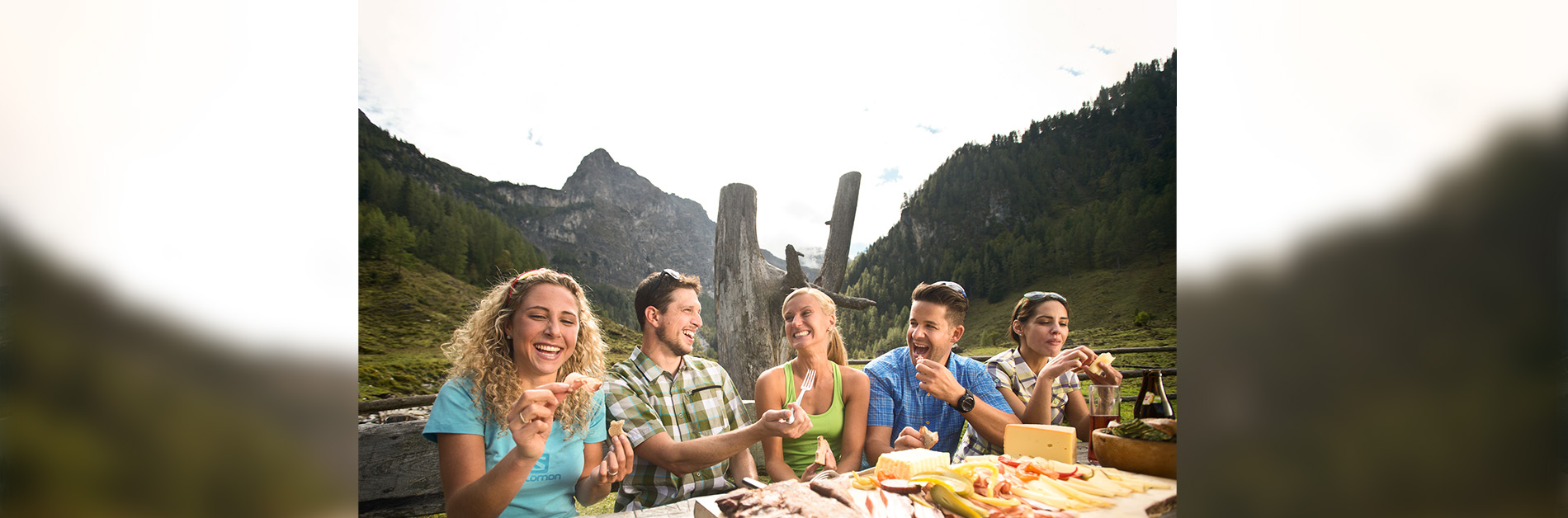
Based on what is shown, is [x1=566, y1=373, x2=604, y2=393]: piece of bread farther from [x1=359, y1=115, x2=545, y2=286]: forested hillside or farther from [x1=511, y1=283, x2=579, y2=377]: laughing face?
[x1=359, y1=115, x2=545, y2=286]: forested hillside

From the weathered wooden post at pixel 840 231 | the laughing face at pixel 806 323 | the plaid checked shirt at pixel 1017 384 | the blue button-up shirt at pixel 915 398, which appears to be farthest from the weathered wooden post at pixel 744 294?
the plaid checked shirt at pixel 1017 384

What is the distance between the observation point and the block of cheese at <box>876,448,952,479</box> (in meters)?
2.65

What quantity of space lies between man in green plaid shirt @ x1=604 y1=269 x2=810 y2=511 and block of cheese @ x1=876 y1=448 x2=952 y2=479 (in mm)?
487

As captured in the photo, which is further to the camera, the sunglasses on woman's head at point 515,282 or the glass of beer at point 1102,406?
the glass of beer at point 1102,406

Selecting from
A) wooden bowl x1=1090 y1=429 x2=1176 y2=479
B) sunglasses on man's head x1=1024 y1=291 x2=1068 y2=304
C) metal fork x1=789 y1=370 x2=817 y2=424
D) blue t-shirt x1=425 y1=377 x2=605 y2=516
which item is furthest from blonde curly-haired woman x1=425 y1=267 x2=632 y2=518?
sunglasses on man's head x1=1024 y1=291 x2=1068 y2=304

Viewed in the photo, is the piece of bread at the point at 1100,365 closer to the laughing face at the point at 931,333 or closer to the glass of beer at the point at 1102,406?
the glass of beer at the point at 1102,406

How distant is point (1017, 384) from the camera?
3.69 m

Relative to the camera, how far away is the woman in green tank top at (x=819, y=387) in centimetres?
328

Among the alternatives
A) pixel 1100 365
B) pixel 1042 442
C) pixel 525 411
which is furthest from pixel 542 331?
pixel 1100 365

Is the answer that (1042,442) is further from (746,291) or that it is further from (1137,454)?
(746,291)

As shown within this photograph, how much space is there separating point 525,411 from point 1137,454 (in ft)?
8.69

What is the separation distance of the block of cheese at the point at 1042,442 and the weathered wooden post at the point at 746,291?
46.9 inches

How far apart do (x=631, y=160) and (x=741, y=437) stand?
148cm
